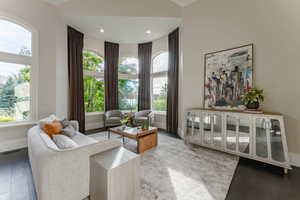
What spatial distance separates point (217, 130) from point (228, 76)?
1313 millimetres

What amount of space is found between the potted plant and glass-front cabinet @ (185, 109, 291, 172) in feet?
0.81

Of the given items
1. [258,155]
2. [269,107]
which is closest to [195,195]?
[258,155]

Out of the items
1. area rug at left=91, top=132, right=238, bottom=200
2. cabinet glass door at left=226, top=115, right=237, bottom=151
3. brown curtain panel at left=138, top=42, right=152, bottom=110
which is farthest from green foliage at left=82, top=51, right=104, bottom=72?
cabinet glass door at left=226, top=115, right=237, bottom=151

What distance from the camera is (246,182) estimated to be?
6.55ft

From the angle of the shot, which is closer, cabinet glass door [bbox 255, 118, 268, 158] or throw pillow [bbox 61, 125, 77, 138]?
cabinet glass door [bbox 255, 118, 268, 158]

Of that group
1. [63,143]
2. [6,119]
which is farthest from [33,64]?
[63,143]

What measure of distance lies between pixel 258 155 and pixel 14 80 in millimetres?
5679

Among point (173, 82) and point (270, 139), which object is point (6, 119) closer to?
point (173, 82)

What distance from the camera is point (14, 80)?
3281 mm

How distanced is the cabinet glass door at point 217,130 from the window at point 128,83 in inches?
142

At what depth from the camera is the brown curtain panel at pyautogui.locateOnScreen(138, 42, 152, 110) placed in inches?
215

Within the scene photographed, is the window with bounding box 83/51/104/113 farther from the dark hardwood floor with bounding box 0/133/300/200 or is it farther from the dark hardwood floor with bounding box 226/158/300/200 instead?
the dark hardwood floor with bounding box 226/158/300/200

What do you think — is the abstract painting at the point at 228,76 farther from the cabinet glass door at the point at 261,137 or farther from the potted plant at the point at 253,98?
the cabinet glass door at the point at 261,137

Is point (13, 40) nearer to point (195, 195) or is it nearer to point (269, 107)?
point (195, 195)
